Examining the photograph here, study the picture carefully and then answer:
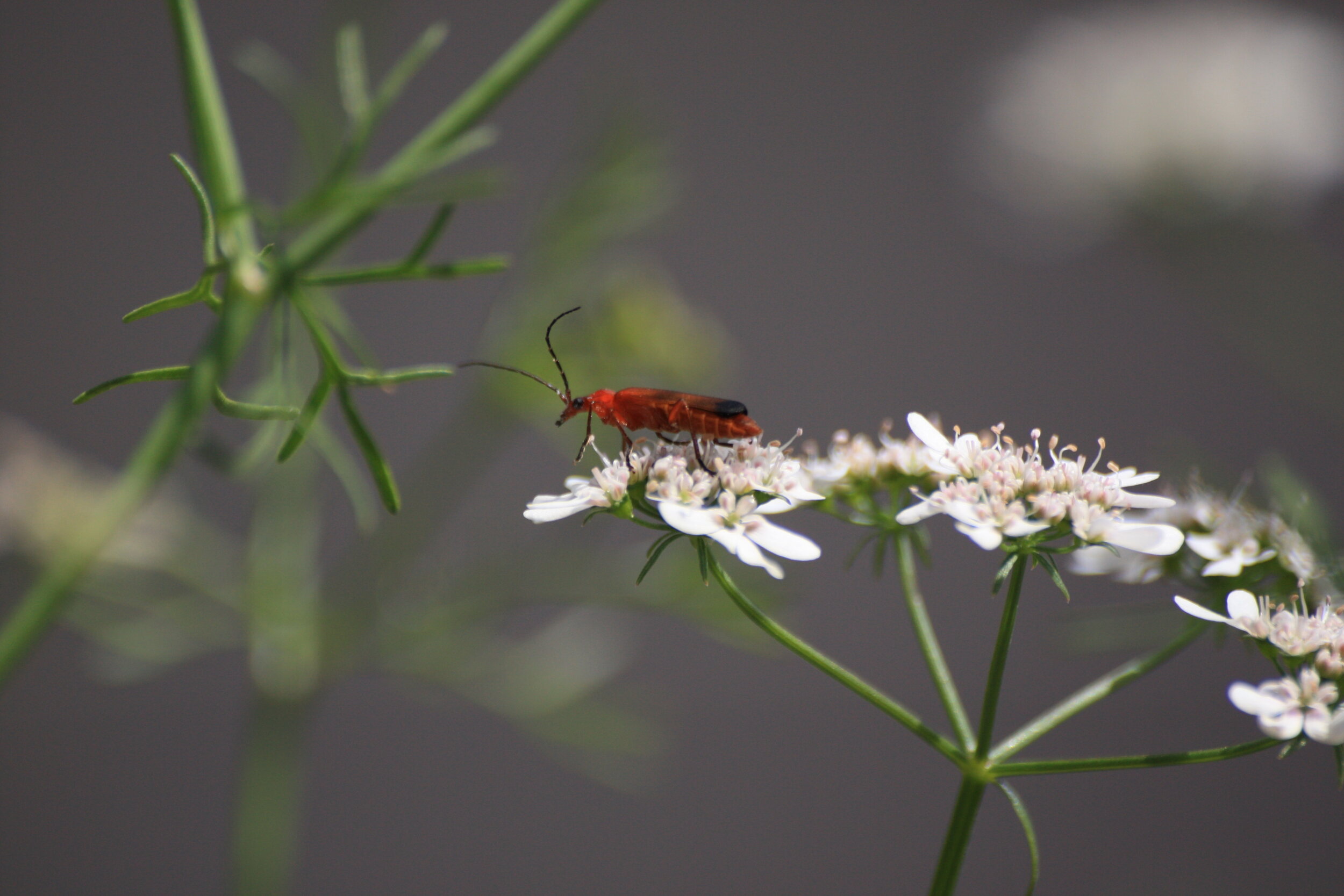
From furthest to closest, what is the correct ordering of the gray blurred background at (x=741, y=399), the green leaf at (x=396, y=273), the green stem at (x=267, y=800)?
the gray blurred background at (x=741, y=399), the green stem at (x=267, y=800), the green leaf at (x=396, y=273)

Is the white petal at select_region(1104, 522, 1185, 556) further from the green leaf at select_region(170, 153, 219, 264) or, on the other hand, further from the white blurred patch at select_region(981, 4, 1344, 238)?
the white blurred patch at select_region(981, 4, 1344, 238)

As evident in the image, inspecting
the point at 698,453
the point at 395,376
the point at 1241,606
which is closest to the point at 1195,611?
the point at 1241,606

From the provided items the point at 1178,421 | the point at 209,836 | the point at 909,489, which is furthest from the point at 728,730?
the point at 909,489

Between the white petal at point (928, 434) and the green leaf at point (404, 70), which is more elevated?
the green leaf at point (404, 70)

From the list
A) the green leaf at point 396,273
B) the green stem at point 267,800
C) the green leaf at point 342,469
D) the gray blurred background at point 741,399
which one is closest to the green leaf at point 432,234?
the green leaf at point 396,273

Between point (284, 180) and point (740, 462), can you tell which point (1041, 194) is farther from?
point (284, 180)

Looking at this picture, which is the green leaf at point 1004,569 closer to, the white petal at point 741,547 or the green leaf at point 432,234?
the white petal at point 741,547
